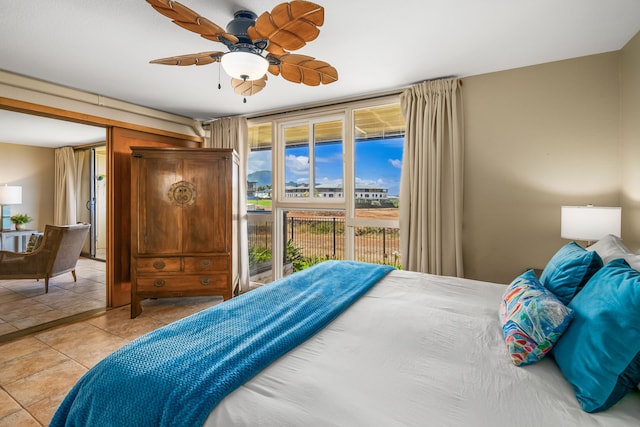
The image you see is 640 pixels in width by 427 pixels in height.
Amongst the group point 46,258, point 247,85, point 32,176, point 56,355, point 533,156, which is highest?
point 247,85

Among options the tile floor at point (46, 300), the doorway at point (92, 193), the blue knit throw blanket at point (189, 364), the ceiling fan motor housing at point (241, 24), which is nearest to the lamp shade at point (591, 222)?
the blue knit throw blanket at point (189, 364)

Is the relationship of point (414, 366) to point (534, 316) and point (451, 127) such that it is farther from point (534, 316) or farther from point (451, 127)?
point (451, 127)

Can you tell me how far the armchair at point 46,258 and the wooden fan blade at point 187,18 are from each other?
12.3 ft

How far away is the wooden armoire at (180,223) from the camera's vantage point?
327 cm

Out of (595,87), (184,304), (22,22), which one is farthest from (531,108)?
(184,304)

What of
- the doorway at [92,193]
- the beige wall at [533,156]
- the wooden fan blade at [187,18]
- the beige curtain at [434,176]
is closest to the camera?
the wooden fan blade at [187,18]

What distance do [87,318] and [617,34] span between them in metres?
5.15

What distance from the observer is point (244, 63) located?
1689 mm

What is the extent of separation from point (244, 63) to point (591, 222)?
2.39m

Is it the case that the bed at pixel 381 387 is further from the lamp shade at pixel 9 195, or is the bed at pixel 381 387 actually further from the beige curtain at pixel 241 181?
the lamp shade at pixel 9 195

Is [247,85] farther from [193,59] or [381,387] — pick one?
[381,387]

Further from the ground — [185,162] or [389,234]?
[185,162]

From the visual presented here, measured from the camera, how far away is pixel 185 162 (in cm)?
331

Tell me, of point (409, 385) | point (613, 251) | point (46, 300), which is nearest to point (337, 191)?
point (613, 251)
